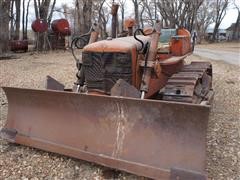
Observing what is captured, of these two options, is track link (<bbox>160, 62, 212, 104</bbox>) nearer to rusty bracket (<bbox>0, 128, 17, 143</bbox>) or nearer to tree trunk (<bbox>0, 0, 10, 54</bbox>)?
rusty bracket (<bbox>0, 128, 17, 143</bbox>)

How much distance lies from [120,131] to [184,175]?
0.76 m

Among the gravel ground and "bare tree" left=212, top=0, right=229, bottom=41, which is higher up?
"bare tree" left=212, top=0, right=229, bottom=41

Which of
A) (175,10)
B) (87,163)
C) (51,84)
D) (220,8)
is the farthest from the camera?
(220,8)

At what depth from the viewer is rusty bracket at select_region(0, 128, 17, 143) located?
3638 mm

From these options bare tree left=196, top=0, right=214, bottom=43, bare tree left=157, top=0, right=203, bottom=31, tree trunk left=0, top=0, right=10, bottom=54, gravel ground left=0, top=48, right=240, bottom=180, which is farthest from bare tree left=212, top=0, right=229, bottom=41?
gravel ground left=0, top=48, right=240, bottom=180

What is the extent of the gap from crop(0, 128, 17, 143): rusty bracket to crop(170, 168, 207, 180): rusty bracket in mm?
1956

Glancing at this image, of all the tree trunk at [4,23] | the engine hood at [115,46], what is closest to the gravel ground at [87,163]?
the engine hood at [115,46]

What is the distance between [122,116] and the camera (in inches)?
120

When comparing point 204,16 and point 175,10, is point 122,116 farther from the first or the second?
point 204,16

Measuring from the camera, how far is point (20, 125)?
146 inches

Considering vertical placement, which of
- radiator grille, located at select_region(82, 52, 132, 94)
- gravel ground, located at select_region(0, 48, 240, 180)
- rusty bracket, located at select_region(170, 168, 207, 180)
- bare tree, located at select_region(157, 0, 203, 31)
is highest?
bare tree, located at select_region(157, 0, 203, 31)

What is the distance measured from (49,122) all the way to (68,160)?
50 centimetres

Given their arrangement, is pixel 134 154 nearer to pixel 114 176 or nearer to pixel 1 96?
pixel 114 176

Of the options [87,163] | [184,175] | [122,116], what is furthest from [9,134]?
[184,175]
